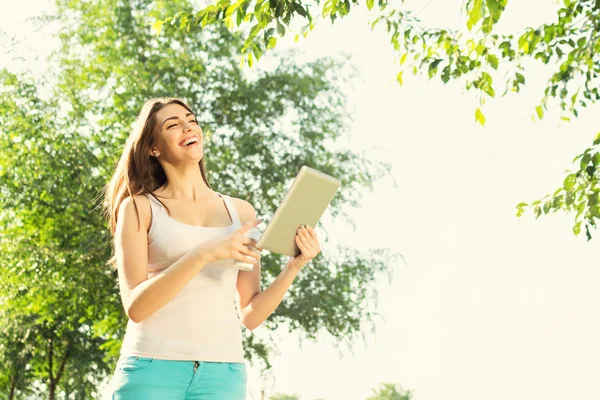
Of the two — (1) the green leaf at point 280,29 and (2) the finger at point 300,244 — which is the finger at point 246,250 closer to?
(2) the finger at point 300,244

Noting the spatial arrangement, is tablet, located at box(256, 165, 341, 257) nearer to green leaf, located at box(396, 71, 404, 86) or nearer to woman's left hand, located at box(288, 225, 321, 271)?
woman's left hand, located at box(288, 225, 321, 271)

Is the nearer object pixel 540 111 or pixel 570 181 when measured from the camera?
pixel 570 181

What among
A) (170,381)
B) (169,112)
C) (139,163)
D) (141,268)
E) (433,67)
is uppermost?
(433,67)

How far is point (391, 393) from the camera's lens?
40.5 metres

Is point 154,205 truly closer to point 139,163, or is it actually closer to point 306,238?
point 139,163

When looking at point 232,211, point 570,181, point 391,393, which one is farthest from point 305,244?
point 391,393

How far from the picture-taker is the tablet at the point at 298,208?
2018 mm

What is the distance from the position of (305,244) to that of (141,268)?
1.46 feet

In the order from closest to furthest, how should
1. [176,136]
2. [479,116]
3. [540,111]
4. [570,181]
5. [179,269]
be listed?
1. [179,269]
2. [176,136]
3. [479,116]
4. [570,181]
5. [540,111]

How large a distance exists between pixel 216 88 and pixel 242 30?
121 centimetres

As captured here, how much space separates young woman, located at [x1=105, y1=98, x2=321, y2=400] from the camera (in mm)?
1972

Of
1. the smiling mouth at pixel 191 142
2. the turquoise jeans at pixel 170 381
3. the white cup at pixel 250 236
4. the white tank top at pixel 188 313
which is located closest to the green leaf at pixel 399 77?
the smiling mouth at pixel 191 142

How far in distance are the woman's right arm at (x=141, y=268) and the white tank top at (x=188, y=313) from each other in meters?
0.04

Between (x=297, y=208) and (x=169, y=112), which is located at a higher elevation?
(x=169, y=112)
